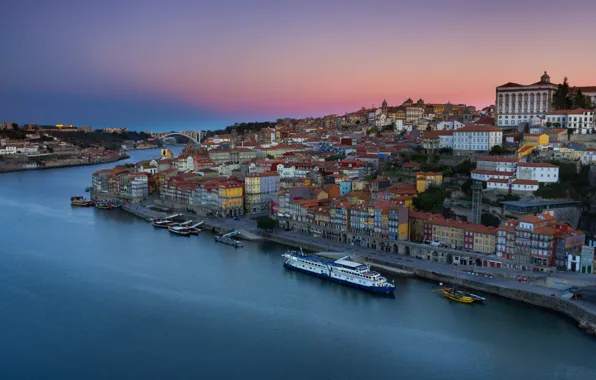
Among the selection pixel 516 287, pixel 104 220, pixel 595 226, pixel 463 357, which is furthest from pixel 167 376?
pixel 104 220

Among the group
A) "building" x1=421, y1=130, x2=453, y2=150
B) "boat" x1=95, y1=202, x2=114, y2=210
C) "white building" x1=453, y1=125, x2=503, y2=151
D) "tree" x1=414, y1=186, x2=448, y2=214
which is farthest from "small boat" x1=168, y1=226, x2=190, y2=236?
"white building" x1=453, y1=125, x2=503, y2=151

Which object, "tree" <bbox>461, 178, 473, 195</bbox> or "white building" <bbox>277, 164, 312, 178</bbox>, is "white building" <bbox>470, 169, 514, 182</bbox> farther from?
"white building" <bbox>277, 164, 312, 178</bbox>

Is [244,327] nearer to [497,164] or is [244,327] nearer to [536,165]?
[536,165]

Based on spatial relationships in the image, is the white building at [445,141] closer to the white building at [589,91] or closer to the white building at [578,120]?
the white building at [578,120]

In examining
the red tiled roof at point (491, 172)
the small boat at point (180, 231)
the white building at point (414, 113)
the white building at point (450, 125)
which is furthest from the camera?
the white building at point (414, 113)

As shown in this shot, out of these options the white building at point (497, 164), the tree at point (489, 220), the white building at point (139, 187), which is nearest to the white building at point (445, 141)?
the white building at point (497, 164)
